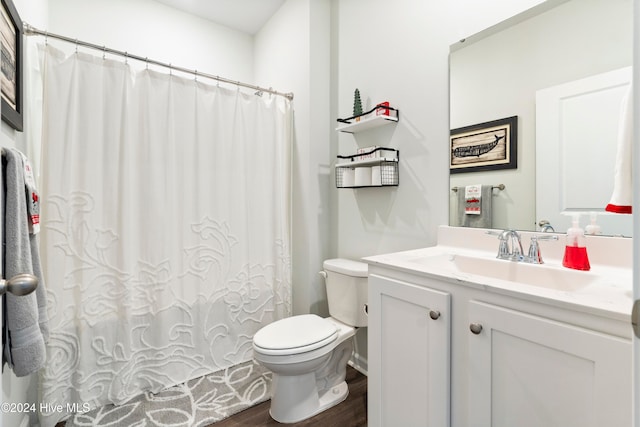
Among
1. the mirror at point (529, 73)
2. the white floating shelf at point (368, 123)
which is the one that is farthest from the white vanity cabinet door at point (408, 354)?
the white floating shelf at point (368, 123)

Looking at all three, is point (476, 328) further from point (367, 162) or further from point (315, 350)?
point (367, 162)

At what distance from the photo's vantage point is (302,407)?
1.59m

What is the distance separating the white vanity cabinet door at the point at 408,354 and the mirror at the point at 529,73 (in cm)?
60

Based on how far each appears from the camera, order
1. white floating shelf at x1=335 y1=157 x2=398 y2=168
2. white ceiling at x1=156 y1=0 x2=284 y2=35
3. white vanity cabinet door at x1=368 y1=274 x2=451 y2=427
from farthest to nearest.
Result: white ceiling at x1=156 y1=0 x2=284 y2=35 < white floating shelf at x1=335 y1=157 x2=398 y2=168 < white vanity cabinet door at x1=368 y1=274 x2=451 y2=427

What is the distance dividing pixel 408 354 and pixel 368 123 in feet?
4.21

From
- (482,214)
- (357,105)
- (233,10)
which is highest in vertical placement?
(233,10)

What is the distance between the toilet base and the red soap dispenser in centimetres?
132

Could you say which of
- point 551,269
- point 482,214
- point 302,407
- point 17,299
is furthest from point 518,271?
point 17,299

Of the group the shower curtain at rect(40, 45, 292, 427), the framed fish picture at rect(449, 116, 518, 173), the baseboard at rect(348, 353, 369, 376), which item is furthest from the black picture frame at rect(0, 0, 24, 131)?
the baseboard at rect(348, 353, 369, 376)

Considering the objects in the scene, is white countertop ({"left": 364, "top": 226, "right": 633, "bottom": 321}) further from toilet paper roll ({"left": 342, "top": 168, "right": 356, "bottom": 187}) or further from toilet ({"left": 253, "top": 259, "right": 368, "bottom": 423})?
toilet paper roll ({"left": 342, "top": 168, "right": 356, "bottom": 187})

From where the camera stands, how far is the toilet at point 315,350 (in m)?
1.48

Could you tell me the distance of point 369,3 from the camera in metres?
1.96

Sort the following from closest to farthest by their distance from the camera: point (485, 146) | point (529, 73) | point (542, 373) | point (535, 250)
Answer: point (542, 373), point (535, 250), point (529, 73), point (485, 146)

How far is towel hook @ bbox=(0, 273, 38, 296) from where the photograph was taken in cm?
61
